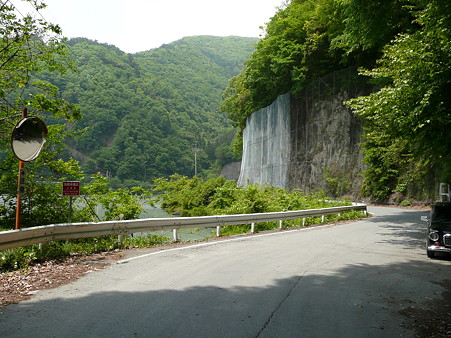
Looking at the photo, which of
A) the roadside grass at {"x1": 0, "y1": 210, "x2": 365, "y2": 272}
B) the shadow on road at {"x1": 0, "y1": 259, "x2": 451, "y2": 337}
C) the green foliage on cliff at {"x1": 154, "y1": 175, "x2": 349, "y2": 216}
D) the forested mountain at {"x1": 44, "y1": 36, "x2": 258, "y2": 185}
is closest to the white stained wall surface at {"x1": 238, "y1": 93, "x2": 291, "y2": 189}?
the green foliage on cliff at {"x1": 154, "y1": 175, "x2": 349, "y2": 216}

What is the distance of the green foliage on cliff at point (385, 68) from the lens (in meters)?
11.1

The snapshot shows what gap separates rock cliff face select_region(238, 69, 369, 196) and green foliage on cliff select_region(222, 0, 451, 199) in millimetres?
1927

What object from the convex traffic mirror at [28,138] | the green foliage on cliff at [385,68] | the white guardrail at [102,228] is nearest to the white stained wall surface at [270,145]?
the green foliage on cliff at [385,68]

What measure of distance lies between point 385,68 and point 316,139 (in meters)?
27.9

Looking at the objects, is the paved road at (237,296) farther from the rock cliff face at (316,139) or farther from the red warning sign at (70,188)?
the rock cliff face at (316,139)

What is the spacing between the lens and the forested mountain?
392 feet

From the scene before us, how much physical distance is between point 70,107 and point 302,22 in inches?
1384

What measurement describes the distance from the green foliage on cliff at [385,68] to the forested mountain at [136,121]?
62.9 m

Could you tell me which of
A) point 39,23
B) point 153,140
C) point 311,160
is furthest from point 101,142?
point 39,23

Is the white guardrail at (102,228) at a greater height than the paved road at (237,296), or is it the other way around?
the white guardrail at (102,228)

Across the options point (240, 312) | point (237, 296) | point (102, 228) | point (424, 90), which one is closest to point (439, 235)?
point (424, 90)

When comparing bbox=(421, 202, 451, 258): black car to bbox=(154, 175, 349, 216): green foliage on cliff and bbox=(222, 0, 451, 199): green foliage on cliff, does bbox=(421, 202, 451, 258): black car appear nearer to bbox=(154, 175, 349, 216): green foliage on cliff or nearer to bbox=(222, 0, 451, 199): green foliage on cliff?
bbox=(222, 0, 451, 199): green foliage on cliff

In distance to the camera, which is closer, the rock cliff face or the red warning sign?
the red warning sign

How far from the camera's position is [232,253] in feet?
31.0
